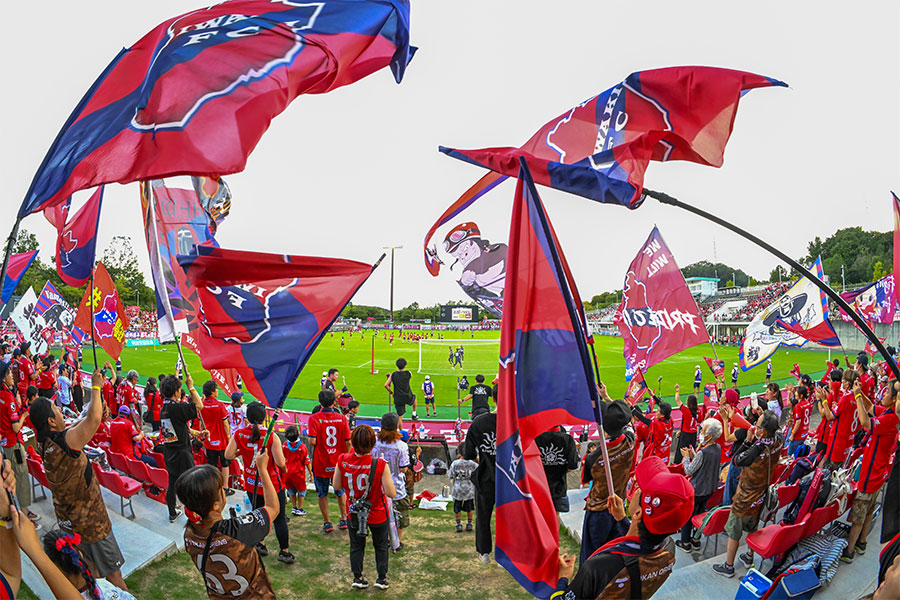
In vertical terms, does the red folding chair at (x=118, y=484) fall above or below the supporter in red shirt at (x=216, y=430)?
below

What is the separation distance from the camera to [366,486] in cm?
535

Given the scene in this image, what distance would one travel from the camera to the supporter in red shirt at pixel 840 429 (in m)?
7.30

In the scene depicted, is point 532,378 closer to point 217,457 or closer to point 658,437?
point 658,437

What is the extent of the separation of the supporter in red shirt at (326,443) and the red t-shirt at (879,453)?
611cm

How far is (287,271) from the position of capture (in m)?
5.13

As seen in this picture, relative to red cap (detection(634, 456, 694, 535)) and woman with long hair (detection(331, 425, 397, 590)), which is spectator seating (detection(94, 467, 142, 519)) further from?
red cap (detection(634, 456, 694, 535))

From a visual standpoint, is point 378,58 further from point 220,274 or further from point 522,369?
point 522,369

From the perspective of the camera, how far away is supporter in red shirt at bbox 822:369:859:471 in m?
7.30

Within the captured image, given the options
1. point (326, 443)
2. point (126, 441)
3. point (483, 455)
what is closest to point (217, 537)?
point (483, 455)

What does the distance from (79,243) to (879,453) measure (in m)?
10.2

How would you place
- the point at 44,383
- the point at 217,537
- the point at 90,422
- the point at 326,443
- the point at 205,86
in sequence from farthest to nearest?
the point at 44,383 < the point at 326,443 < the point at 90,422 < the point at 205,86 < the point at 217,537

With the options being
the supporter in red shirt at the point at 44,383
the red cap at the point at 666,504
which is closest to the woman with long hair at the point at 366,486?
the red cap at the point at 666,504

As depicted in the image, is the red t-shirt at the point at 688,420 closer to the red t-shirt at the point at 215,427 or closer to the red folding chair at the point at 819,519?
the red folding chair at the point at 819,519

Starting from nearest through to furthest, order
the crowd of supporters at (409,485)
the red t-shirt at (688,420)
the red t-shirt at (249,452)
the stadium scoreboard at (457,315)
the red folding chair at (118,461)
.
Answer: the crowd of supporters at (409,485) → the red t-shirt at (249,452) → the red folding chair at (118,461) → the red t-shirt at (688,420) → the stadium scoreboard at (457,315)
